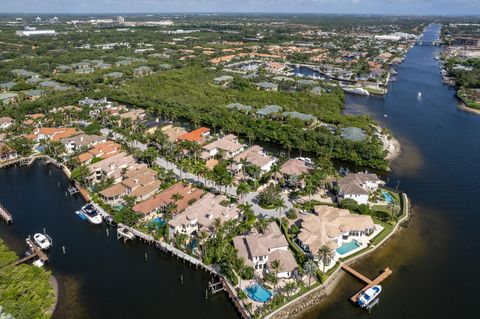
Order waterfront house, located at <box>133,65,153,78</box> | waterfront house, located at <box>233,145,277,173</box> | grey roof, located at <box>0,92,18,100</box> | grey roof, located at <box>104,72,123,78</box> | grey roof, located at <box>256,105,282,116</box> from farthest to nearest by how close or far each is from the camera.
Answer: waterfront house, located at <box>133,65,153,78</box>, grey roof, located at <box>104,72,123,78</box>, grey roof, located at <box>0,92,18,100</box>, grey roof, located at <box>256,105,282,116</box>, waterfront house, located at <box>233,145,277,173</box>

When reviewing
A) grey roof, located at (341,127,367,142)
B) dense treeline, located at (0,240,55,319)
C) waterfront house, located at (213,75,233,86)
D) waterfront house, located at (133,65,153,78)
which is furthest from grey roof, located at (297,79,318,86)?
dense treeline, located at (0,240,55,319)

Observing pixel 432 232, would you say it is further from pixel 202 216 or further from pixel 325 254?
pixel 202 216

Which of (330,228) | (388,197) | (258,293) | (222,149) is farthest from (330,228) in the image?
(222,149)

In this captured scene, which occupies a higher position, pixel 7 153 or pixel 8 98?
pixel 8 98

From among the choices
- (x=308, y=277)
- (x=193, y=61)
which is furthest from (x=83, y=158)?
(x=193, y=61)

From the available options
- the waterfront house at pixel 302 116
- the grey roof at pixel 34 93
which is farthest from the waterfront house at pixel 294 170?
the grey roof at pixel 34 93

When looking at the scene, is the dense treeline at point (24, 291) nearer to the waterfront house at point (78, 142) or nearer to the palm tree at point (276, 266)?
the palm tree at point (276, 266)

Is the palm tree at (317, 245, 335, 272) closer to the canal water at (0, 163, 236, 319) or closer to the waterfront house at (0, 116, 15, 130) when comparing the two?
the canal water at (0, 163, 236, 319)
